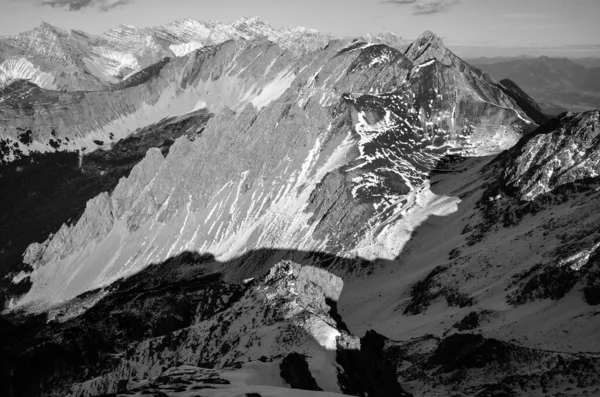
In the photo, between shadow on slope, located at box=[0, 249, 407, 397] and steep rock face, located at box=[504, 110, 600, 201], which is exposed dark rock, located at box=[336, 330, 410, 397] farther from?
steep rock face, located at box=[504, 110, 600, 201]

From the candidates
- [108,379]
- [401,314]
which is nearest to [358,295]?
[401,314]

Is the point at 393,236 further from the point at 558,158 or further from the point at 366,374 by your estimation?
the point at 366,374

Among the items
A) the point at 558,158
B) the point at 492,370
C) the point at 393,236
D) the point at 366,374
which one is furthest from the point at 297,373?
the point at 558,158

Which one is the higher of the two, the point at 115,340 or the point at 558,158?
the point at 558,158

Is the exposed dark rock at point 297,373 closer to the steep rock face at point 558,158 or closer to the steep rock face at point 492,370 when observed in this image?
the steep rock face at point 492,370

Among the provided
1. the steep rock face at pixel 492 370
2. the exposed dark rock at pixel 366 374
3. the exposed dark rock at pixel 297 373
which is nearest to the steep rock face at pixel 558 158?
the steep rock face at pixel 492 370

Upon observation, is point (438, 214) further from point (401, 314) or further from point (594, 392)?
point (594, 392)

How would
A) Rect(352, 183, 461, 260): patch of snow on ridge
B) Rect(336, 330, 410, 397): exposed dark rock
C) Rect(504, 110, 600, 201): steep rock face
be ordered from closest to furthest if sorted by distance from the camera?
Rect(336, 330, 410, 397): exposed dark rock < Rect(504, 110, 600, 201): steep rock face < Rect(352, 183, 461, 260): patch of snow on ridge

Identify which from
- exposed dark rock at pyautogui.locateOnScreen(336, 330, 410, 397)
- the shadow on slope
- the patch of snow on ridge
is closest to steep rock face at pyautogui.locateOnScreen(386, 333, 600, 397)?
exposed dark rock at pyautogui.locateOnScreen(336, 330, 410, 397)
